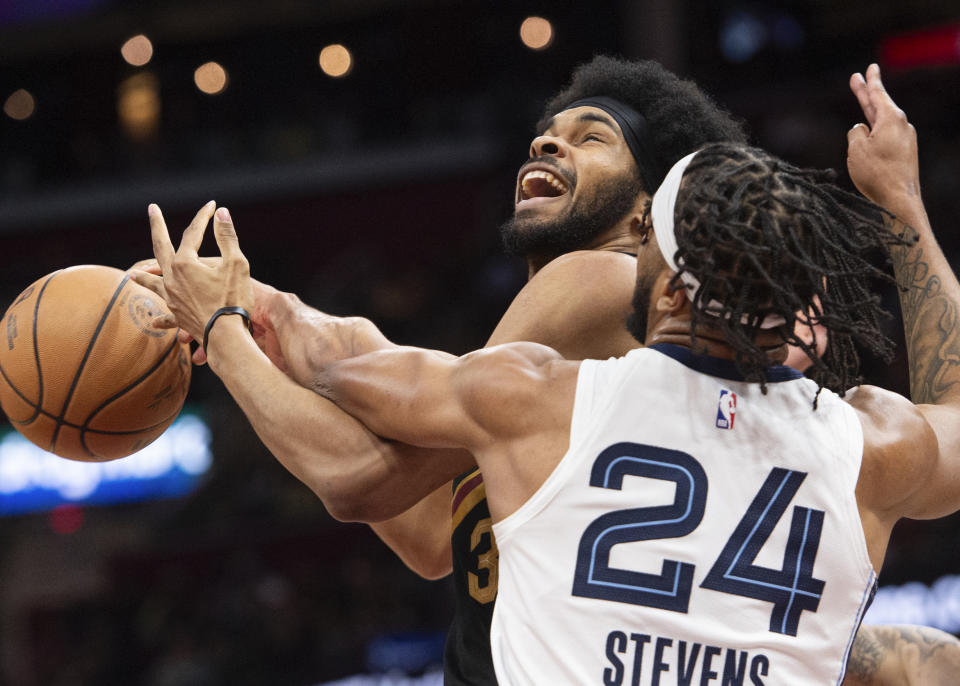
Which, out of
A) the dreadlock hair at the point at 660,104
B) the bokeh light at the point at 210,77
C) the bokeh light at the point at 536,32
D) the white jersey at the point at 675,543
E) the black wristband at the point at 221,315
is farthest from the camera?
the bokeh light at the point at 210,77

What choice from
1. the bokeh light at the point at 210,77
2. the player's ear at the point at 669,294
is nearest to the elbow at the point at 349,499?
the player's ear at the point at 669,294

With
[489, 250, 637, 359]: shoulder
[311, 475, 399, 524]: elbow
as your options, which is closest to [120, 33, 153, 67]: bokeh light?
[489, 250, 637, 359]: shoulder

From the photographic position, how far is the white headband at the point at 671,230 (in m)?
2.29

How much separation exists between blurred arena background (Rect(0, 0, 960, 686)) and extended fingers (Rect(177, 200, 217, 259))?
22.5 feet

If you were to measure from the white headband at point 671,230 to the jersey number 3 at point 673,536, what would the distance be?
0.98ft

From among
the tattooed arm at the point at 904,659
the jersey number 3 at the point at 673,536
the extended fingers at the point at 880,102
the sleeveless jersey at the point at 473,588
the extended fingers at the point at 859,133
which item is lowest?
the tattooed arm at the point at 904,659

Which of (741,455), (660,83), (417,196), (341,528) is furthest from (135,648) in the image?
(741,455)

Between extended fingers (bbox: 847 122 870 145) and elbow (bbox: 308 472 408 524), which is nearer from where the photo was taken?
elbow (bbox: 308 472 408 524)

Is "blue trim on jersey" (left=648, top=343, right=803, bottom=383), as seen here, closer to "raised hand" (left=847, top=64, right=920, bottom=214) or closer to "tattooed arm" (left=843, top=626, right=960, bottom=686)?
"raised hand" (left=847, top=64, right=920, bottom=214)

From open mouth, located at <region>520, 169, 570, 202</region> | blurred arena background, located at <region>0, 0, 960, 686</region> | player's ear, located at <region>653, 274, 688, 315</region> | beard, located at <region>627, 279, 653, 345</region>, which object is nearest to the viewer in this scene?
player's ear, located at <region>653, 274, 688, 315</region>

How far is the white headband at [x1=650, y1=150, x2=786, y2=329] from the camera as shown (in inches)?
90.1

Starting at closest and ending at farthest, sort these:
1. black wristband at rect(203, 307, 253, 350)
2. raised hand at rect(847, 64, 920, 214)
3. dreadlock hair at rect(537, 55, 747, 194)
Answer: black wristband at rect(203, 307, 253, 350)
raised hand at rect(847, 64, 920, 214)
dreadlock hair at rect(537, 55, 747, 194)

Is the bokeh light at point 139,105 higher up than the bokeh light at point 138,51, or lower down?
lower down

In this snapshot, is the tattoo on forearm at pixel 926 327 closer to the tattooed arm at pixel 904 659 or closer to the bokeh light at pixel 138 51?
the tattooed arm at pixel 904 659
